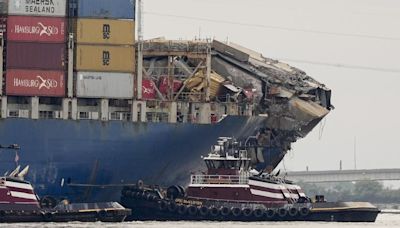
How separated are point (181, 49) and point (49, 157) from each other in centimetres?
1240

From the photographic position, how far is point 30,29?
97.8m

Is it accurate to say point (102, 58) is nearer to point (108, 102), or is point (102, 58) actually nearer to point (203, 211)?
point (108, 102)

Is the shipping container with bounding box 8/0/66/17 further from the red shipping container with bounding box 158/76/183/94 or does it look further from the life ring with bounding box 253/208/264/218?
the life ring with bounding box 253/208/264/218

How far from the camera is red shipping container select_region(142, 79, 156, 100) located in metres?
104

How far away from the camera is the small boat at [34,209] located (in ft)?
289

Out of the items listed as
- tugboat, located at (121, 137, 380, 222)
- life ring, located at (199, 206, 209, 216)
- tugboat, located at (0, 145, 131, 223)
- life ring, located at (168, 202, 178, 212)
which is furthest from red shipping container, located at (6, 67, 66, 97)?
life ring, located at (199, 206, 209, 216)

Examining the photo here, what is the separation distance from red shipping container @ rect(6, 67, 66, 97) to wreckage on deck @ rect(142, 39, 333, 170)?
7844mm

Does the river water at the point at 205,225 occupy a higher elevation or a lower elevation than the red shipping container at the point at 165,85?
lower

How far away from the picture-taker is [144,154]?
4058 inches

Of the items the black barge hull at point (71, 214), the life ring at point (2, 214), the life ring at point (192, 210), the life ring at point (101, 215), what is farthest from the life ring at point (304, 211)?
the life ring at point (2, 214)

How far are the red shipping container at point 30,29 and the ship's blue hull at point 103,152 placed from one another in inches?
187

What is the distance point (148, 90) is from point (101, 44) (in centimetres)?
611

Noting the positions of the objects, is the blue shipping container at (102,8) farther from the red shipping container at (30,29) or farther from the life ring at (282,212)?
the life ring at (282,212)

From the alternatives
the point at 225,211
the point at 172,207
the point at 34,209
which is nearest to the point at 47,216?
the point at 34,209
